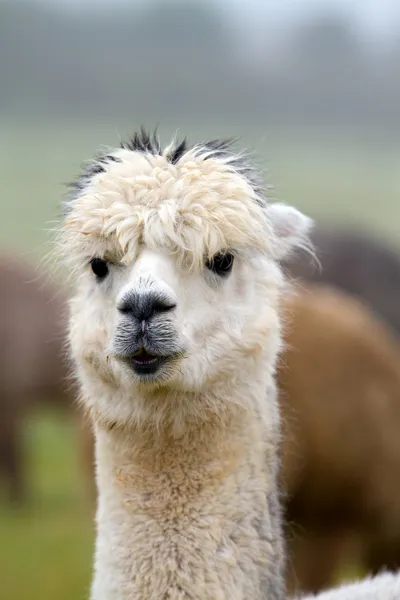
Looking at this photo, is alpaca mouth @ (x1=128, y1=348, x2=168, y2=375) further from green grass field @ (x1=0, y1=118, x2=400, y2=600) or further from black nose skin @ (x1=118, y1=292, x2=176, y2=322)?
green grass field @ (x1=0, y1=118, x2=400, y2=600)

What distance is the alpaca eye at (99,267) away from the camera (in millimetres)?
3500

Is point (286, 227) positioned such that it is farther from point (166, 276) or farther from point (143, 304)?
point (143, 304)

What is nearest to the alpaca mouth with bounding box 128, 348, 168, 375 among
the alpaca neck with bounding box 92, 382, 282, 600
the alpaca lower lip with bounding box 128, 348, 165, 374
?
the alpaca lower lip with bounding box 128, 348, 165, 374

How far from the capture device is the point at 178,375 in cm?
331

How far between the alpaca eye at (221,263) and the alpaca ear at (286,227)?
40cm

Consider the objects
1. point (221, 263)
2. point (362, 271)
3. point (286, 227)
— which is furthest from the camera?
point (362, 271)

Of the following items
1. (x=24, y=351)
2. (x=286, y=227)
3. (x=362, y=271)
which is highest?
(x=286, y=227)

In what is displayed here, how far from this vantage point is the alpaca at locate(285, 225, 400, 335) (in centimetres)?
896

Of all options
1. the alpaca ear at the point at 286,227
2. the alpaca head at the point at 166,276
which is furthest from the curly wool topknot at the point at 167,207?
the alpaca ear at the point at 286,227

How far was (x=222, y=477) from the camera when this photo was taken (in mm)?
3459

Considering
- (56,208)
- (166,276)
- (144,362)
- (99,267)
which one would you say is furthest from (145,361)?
(56,208)

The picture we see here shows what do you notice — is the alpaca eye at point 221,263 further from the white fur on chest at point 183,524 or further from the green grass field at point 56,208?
the green grass field at point 56,208

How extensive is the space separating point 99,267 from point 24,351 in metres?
6.48

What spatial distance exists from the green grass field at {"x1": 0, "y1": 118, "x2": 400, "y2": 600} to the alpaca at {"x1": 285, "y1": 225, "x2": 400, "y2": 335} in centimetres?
109
